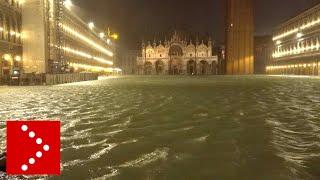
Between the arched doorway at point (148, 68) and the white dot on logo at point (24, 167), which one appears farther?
the arched doorway at point (148, 68)

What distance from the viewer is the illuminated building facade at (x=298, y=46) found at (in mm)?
88812

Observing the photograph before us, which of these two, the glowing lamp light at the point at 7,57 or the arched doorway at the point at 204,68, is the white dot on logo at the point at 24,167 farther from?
the arched doorway at the point at 204,68

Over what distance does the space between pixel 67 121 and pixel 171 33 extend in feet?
493

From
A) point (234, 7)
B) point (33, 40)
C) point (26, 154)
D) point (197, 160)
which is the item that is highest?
point (234, 7)

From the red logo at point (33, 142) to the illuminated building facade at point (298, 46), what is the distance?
8711 centimetres

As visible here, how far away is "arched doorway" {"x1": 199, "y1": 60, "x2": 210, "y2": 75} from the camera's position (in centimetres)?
14388

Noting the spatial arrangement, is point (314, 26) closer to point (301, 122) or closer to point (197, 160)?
point (301, 122)

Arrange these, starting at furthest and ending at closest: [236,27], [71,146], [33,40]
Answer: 1. [236,27]
2. [33,40]
3. [71,146]

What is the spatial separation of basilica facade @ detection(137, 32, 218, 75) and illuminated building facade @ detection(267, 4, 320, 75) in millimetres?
27576

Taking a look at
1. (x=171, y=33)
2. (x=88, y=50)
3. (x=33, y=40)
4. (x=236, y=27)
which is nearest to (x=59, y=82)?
(x=33, y=40)

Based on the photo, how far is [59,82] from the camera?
1863 inches

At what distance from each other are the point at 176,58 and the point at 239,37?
35708mm

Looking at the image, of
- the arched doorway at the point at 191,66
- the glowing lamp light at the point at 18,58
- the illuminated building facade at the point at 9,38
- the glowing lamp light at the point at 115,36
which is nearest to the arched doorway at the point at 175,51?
the arched doorway at the point at 191,66

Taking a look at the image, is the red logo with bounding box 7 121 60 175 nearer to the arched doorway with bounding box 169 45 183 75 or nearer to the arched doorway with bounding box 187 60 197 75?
the arched doorway with bounding box 169 45 183 75
